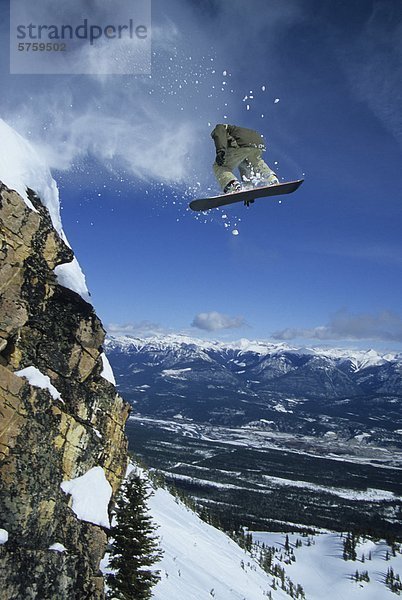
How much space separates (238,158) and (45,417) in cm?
1033

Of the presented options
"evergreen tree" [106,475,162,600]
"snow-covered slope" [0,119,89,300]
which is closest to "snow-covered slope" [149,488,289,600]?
"evergreen tree" [106,475,162,600]

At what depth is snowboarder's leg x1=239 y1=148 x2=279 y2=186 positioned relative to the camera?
10.8 meters

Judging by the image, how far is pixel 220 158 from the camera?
35.0 feet

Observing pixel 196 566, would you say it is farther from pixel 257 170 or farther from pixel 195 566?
pixel 257 170

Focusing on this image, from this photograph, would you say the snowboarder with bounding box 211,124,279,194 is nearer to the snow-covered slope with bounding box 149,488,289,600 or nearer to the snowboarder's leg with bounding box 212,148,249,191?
the snowboarder's leg with bounding box 212,148,249,191

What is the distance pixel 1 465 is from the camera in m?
12.7

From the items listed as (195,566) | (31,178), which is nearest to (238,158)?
(31,178)

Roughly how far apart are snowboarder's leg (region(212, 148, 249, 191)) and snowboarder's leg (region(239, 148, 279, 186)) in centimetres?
27

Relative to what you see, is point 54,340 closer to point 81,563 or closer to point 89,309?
point 89,309

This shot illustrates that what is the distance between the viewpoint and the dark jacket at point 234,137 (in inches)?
406

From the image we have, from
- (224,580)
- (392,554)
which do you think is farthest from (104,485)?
(392,554)

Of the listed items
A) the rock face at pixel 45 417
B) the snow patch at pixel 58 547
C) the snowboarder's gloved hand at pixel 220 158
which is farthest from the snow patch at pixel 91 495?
the snowboarder's gloved hand at pixel 220 158

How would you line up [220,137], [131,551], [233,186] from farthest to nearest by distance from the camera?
[131,551]
[233,186]
[220,137]

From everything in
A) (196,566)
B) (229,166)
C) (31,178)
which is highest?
(31,178)
